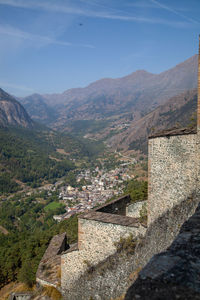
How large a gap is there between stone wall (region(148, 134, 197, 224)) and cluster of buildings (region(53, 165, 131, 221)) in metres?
74.4

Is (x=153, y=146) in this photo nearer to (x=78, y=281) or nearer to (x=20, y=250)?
(x=78, y=281)

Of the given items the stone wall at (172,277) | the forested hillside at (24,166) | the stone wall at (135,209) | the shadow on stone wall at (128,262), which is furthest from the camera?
the forested hillside at (24,166)

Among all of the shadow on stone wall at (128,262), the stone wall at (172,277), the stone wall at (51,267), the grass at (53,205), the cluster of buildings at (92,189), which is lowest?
the grass at (53,205)

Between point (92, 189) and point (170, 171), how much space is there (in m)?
111

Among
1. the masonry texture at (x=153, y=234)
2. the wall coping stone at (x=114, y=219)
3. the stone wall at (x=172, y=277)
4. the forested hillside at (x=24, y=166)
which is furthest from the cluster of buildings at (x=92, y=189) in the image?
the stone wall at (x=172, y=277)

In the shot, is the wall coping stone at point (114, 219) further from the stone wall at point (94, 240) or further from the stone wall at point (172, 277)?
the stone wall at point (172, 277)

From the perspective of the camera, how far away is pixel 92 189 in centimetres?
11788

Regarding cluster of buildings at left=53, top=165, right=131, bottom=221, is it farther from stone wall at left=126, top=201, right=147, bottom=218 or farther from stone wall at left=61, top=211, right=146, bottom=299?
stone wall at left=61, top=211, right=146, bottom=299

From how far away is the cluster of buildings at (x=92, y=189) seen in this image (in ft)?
308

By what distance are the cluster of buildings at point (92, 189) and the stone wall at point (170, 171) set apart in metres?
74.4

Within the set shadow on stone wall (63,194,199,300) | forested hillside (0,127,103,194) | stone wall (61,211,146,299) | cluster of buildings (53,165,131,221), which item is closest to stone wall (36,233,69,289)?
stone wall (61,211,146,299)

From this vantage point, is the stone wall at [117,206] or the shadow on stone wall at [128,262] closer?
the shadow on stone wall at [128,262]

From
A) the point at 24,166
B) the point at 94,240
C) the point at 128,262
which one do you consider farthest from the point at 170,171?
the point at 24,166

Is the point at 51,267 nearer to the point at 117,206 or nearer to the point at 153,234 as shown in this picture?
the point at 117,206
